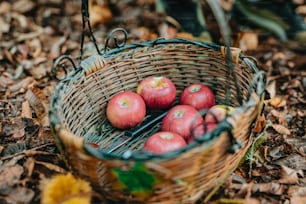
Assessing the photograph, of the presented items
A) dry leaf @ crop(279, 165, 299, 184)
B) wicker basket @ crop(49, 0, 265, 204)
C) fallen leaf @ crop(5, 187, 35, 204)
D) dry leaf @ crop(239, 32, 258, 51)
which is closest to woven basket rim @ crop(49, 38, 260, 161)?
wicker basket @ crop(49, 0, 265, 204)

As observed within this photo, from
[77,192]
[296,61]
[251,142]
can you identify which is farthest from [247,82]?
[296,61]

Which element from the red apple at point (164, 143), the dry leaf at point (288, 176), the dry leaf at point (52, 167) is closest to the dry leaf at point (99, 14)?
the dry leaf at point (52, 167)

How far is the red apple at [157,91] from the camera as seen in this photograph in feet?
6.17

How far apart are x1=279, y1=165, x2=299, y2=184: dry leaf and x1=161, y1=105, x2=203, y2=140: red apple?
40cm

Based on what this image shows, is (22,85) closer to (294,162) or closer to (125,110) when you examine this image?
(125,110)

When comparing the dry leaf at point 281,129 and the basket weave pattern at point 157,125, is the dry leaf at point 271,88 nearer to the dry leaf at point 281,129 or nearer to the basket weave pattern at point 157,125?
the dry leaf at point 281,129

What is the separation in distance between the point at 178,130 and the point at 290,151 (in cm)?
54

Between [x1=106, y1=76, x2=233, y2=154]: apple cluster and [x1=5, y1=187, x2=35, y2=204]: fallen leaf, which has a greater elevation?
[x1=106, y1=76, x2=233, y2=154]: apple cluster

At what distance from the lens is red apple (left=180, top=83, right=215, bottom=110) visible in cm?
184

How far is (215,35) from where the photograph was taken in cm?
272

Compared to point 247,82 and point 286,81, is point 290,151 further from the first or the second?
point 286,81

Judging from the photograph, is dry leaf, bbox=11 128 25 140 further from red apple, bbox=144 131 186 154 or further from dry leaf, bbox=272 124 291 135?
dry leaf, bbox=272 124 291 135

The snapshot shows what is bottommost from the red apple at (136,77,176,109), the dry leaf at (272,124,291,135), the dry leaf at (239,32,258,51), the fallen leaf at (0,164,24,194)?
the fallen leaf at (0,164,24,194)

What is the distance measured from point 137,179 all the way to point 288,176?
27.8 inches
